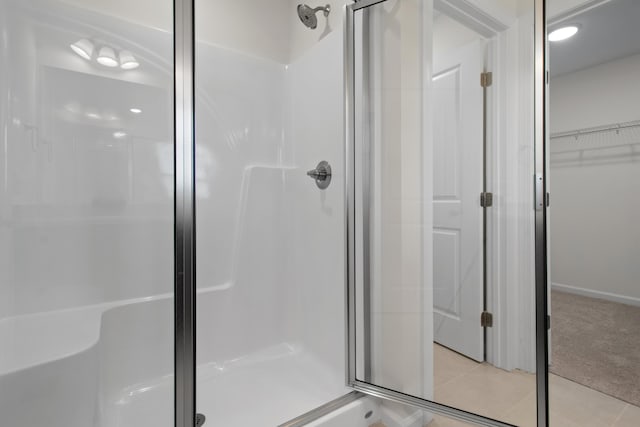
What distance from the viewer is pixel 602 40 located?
2014mm

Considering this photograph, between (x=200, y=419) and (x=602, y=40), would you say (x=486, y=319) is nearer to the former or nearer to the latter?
(x=200, y=419)

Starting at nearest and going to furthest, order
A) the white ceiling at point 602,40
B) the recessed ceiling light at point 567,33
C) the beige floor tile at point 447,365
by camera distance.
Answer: the beige floor tile at point 447,365, the recessed ceiling light at point 567,33, the white ceiling at point 602,40

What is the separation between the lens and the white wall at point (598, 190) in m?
2.20

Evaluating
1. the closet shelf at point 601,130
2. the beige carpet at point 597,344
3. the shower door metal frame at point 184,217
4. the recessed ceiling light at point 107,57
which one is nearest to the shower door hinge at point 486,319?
the beige carpet at point 597,344

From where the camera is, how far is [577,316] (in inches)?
86.6

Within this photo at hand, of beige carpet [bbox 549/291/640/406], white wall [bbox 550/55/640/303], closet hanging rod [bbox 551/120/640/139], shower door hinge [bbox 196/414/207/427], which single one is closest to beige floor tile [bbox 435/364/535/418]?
beige carpet [bbox 549/291/640/406]

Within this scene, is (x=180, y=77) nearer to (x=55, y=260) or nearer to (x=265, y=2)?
(x=55, y=260)

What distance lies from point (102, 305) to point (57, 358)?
508 millimetres

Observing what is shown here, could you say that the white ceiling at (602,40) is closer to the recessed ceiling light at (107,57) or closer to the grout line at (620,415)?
the grout line at (620,415)

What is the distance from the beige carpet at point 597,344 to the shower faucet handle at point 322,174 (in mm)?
1551

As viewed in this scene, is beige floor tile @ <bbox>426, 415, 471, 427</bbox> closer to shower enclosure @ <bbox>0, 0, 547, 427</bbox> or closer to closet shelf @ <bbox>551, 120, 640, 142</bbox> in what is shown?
shower enclosure @ <bbox>0, 0, 547, 427</bbox>

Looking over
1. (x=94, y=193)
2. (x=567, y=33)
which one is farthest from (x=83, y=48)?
(x=567, y=33)

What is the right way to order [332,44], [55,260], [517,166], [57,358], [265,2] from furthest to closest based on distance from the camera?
[265,2] < [332,44] < [55,260] < [517,166] < [57,358]

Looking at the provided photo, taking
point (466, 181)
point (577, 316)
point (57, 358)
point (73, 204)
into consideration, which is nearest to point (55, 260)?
point (73, 204)
